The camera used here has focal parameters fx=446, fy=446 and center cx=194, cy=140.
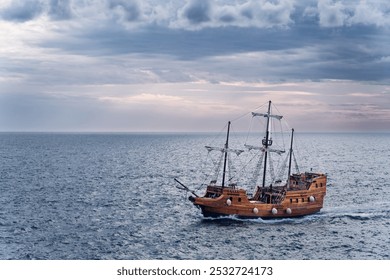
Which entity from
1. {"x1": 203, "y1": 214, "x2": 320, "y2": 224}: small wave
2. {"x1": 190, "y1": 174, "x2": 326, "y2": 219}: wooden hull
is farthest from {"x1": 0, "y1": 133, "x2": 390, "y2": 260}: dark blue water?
{"x1": 190, "y1": 174, "x2": 326, "y2": 219}: wooden hull

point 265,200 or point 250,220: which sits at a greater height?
point 265,200

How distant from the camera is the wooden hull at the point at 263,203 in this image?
57.9 m

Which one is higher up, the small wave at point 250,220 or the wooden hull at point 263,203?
the wooden hull at point 263,203

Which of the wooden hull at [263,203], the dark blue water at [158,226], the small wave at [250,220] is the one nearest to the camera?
the dark blue water at [158,226]

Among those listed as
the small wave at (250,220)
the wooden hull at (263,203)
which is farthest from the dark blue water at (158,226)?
the wooden hull at (263,203)

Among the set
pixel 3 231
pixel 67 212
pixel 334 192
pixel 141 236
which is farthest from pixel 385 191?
pixel 3 231

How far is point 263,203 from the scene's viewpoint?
5931 centimetres

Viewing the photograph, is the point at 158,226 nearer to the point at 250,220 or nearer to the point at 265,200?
the point at 250,220

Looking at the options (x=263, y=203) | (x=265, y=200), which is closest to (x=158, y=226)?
(x=263, y=203)

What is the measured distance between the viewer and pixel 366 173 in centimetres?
10444

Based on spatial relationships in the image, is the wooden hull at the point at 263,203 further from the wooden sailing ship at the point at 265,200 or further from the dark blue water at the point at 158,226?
the dark blue water at the point at 158,226

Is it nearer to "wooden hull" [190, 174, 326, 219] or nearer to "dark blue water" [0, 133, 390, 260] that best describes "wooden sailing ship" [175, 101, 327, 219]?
"wooden hull" [190, 174, 326, 219]

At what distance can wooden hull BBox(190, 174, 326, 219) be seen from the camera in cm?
5794

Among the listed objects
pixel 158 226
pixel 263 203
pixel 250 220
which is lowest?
pixel 158 226
